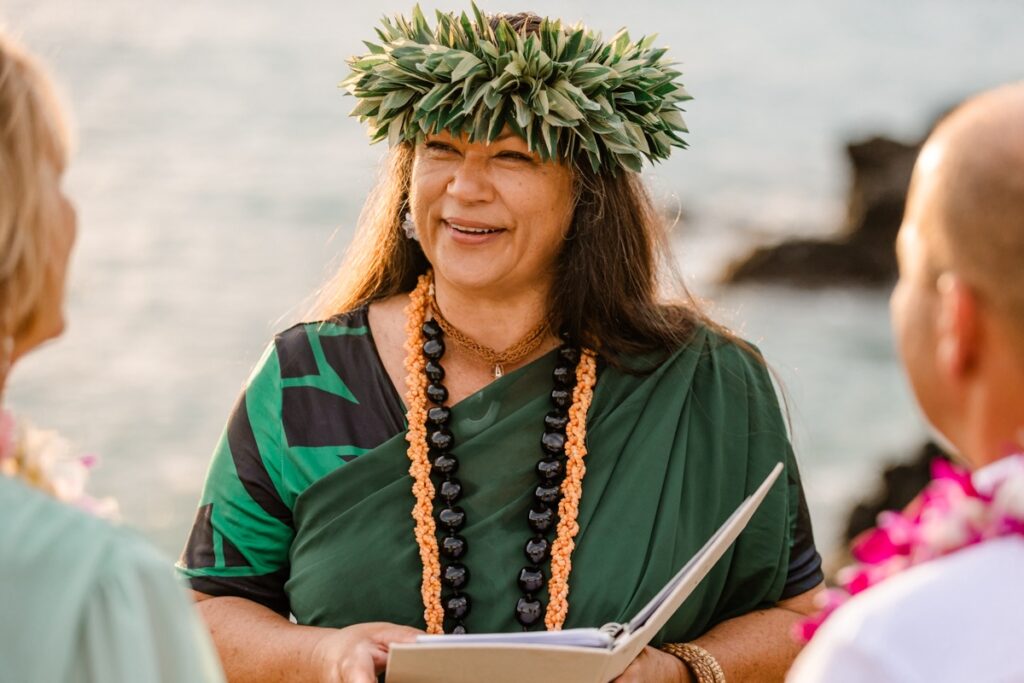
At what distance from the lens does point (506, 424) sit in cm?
310

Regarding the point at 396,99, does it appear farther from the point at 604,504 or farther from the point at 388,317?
the point at 604,504

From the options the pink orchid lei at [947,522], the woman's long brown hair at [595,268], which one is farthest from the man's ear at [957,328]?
the woman's long brown hair at [595,268]

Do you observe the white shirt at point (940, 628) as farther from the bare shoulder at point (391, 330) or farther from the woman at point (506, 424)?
the bare shoulder at point (391, 330)

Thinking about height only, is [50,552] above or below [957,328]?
below

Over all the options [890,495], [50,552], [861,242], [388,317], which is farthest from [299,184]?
[50,552]

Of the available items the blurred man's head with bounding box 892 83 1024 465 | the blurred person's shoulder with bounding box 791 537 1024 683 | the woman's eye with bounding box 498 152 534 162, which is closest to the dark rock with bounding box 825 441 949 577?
the woman's eye with bounding box 498 152 534 162

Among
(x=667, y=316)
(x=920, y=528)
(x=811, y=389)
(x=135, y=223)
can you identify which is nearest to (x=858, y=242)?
(x=811, y=389)

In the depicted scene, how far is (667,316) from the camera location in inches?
130

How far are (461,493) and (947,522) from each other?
1441 millimetres

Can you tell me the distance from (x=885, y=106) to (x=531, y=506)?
19.2 m

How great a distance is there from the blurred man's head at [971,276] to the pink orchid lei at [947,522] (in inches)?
1.8

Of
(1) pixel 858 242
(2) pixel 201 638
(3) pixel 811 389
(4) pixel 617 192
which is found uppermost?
(4) pixel 617 192

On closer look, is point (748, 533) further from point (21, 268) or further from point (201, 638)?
point (21, 268)

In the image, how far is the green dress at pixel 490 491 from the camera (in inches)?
117
